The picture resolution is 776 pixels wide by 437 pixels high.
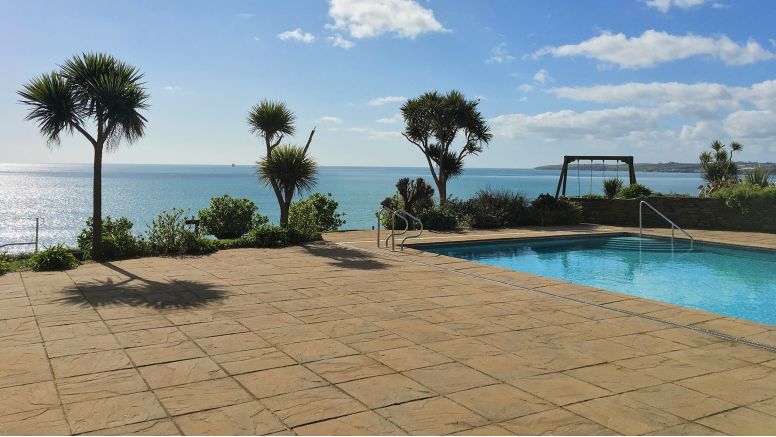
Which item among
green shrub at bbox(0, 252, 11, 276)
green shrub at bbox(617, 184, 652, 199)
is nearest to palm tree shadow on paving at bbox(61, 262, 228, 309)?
green shrub at bbox(0, 252, 11, 276)

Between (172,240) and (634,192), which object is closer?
(172,240)

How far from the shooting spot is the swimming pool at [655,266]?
8.03 m

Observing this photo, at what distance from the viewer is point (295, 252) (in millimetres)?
10367

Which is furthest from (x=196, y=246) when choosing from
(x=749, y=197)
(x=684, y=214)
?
(x=749, y=197)

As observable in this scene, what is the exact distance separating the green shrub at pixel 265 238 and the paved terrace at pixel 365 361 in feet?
12.0

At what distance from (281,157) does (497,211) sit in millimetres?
6451

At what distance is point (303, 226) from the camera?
1208 centimetres

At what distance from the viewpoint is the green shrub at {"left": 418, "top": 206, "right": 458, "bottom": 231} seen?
14.4 meters

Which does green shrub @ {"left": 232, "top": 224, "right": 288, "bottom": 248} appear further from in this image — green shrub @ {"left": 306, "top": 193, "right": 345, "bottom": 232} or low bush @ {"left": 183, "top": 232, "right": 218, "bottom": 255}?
green shrub @ {"left": 306, "top": 193, "right": 345, "bottom": 232}

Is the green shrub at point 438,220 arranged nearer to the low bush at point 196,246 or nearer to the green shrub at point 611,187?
the low bush at point 196,246

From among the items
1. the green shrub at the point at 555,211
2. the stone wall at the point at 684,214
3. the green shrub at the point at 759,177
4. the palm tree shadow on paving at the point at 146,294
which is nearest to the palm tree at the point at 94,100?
the palm tree shadow on paving at the point at 146,294

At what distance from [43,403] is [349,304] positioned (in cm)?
320

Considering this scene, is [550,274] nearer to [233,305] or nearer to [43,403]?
[233,305]

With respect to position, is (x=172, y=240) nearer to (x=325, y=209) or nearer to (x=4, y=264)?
(x=4, y=264)
